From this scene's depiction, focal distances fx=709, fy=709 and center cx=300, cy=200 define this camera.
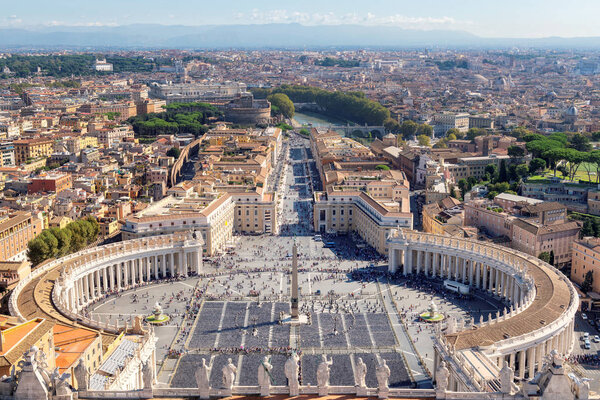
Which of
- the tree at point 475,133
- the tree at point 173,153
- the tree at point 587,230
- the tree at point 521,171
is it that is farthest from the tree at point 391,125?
the tree at point 587,230

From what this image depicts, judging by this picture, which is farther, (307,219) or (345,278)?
(307,219)

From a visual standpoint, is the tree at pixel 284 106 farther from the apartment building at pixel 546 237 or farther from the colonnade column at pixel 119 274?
the colonnade column at pixel 119 274

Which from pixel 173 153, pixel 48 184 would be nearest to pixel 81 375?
pixel 48 184

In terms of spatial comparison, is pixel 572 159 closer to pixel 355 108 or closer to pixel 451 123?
pixel 451 123

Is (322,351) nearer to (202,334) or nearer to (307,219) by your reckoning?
(202,334)

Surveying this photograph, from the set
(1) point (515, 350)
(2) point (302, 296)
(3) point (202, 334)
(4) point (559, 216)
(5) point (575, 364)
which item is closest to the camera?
(1) point (515, 350)

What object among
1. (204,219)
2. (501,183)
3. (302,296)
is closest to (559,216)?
(501,183)

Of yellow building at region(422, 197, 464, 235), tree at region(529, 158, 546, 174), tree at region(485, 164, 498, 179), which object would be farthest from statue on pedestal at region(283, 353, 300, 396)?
tree at region(485, 164, 498, 179)
